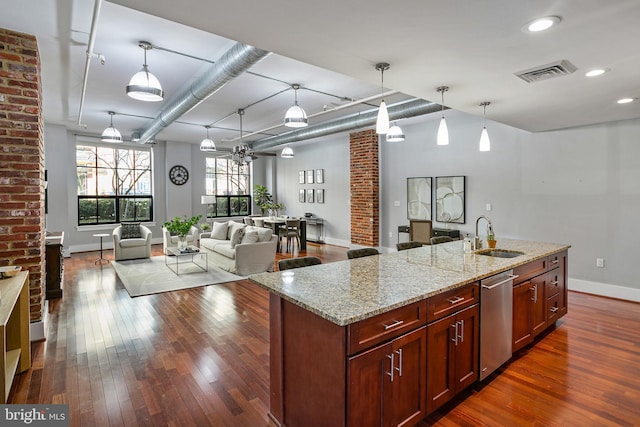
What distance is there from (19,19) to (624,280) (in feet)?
24.4

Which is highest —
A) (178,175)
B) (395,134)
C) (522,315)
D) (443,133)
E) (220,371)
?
(395,134)

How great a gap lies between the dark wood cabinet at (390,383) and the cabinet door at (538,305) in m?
1.75

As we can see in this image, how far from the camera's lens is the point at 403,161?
7.36 metres

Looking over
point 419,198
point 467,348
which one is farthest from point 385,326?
point 419,198

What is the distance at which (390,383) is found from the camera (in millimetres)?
1792

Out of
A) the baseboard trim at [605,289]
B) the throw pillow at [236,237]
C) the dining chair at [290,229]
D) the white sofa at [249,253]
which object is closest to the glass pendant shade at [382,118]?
the white sofa at [249,253]

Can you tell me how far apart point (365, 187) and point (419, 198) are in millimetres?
1417

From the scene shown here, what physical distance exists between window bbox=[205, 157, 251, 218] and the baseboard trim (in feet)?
28.1

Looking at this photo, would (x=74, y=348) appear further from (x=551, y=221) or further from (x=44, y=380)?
(x=551, y=221)

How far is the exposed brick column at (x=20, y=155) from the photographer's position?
3090 mm

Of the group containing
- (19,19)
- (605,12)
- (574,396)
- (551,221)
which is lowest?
(574,396)

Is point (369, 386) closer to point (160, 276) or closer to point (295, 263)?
point (295, 263)

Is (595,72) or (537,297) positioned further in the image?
(537,297)

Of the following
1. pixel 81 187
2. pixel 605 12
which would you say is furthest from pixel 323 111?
pixel 81 187
